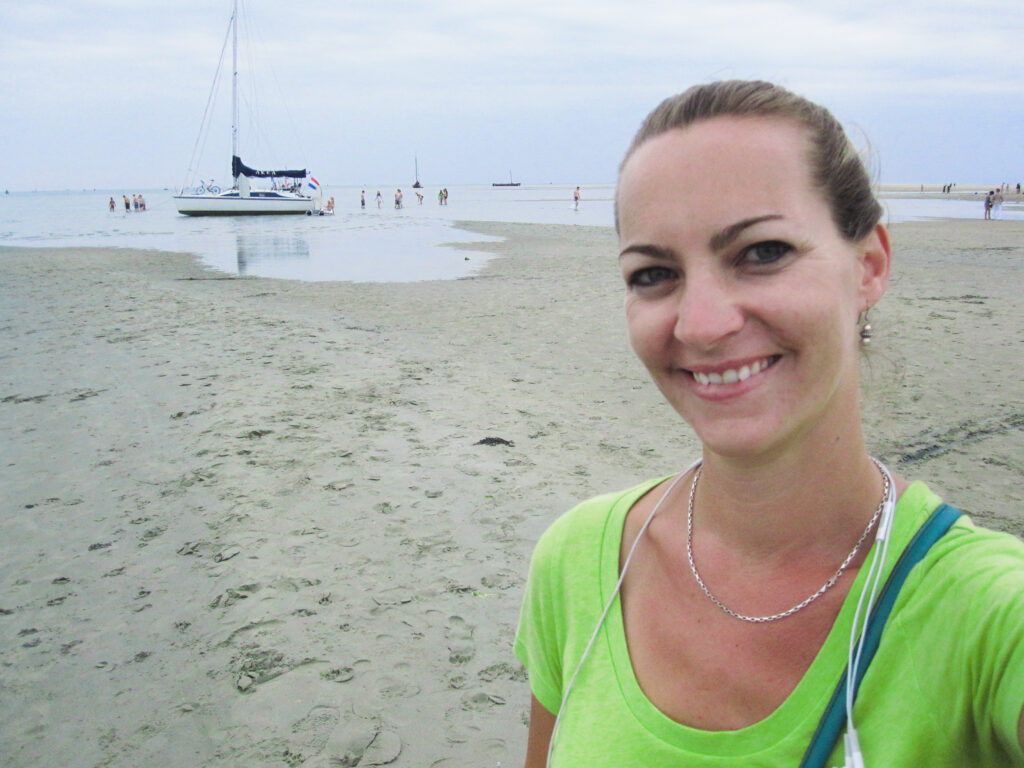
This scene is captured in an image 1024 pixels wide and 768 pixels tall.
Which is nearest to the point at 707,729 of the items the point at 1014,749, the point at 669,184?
the point at 1014,749

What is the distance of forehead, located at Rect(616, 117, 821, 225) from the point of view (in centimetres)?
128

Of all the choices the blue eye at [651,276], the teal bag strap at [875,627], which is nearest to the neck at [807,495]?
the teal bag strap at [875,627]

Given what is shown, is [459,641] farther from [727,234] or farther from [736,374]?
[727,234]

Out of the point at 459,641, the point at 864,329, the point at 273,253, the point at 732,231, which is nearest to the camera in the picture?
the point at 732,231

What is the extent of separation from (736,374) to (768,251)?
0.72ft

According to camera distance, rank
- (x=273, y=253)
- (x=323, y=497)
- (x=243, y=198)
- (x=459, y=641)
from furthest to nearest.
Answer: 1. (x=243, y=198)
2. (x=273, y=253)
3. (x=323, y=497)
4. (x=459, y=641)

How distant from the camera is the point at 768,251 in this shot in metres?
1.27

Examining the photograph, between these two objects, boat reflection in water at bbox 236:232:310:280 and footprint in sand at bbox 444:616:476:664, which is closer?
footprint in sand at bbox 444:616:476:664

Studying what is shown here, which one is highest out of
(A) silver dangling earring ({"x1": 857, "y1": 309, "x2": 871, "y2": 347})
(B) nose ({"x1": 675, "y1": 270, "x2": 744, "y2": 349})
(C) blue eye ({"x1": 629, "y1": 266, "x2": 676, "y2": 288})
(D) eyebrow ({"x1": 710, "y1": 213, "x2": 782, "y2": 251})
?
(D) eyebrow ({"x1": 710, "y1": 213, "x2": 782, "y2": 251})

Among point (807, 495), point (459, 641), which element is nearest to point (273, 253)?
point (459, 641)

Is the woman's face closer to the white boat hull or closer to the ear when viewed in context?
the ear

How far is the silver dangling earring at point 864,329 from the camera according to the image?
1532 mm

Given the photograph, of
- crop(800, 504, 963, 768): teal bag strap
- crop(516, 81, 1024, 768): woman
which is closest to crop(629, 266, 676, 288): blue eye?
crop(516, 81, 1024, 768): woman

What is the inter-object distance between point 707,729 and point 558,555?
480 millimetres
